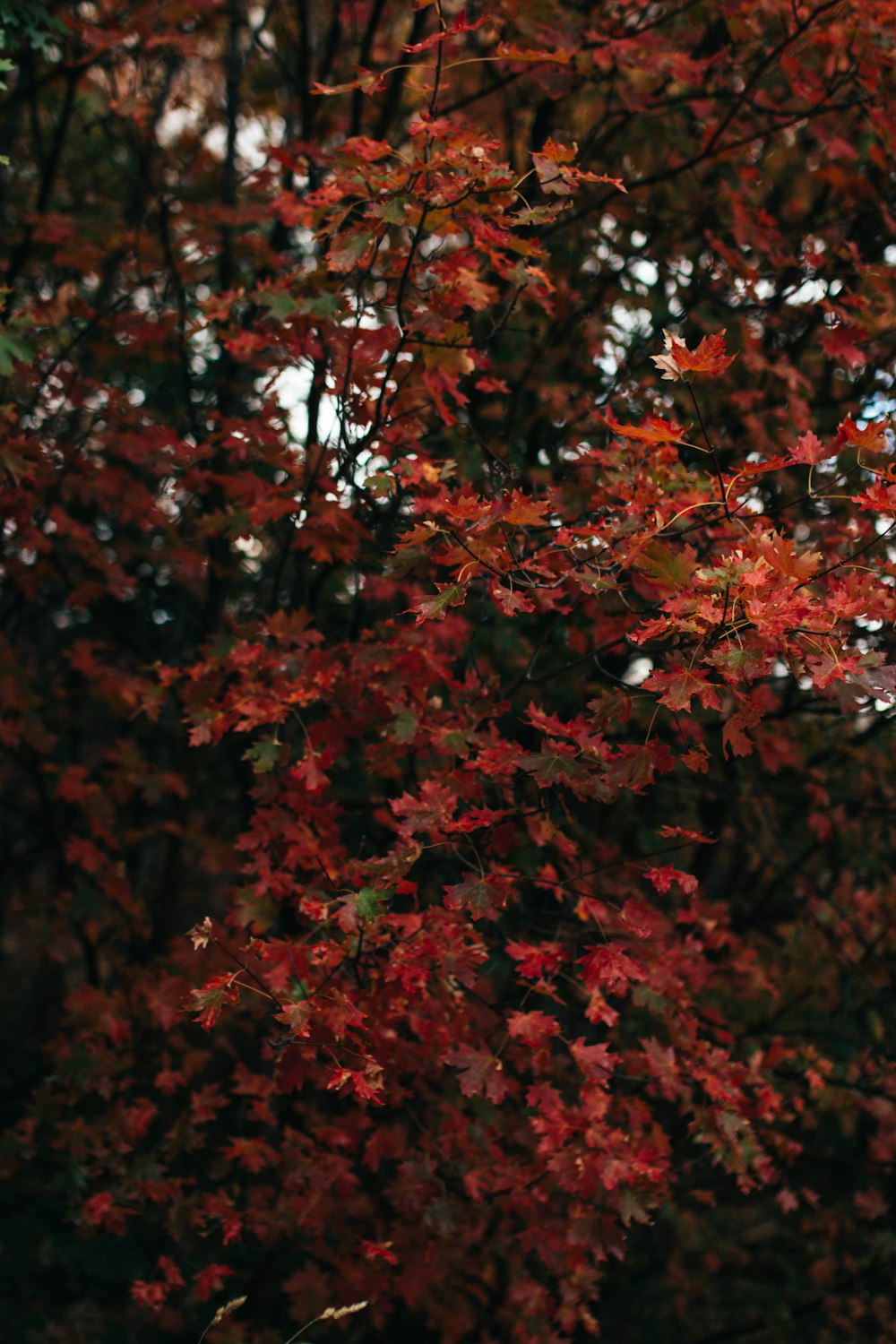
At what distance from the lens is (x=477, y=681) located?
356 centimetres

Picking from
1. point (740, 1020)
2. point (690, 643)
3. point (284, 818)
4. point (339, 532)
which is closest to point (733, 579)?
point (690, 643)

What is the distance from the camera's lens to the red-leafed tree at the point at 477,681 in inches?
112

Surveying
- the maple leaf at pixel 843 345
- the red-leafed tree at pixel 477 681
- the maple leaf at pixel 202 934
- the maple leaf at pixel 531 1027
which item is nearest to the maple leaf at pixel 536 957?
the red-leafed tree at pixel 477 681

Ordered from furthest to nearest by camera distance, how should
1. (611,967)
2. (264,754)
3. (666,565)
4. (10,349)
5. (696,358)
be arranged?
(10,349) < (264,754) < (611,967) < (666,565) < (696,358)

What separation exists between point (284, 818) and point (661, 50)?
137 inches

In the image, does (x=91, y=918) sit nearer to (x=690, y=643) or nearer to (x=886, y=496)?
(x=690, y=643)

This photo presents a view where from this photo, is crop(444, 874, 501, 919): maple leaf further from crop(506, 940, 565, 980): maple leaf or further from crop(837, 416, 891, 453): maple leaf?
crop(837, 416, 891, 453): maple leaf

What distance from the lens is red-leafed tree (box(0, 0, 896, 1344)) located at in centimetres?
285

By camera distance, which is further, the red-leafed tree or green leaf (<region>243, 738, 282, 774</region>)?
green leaf (<region>243, 738, 282, 774</region>)

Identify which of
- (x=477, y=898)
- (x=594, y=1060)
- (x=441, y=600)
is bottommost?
(x=594, y=1060)

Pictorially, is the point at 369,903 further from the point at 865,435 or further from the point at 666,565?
the point at 865,435

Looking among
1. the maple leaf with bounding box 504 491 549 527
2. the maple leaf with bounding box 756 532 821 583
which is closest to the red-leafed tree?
the maple leaf with bounding box 756 532 821 583

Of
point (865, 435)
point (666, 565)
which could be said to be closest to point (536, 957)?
point (666, 565)

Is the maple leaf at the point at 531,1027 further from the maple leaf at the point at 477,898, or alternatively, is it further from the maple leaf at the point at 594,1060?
the maple leaf at the point at 477,898
